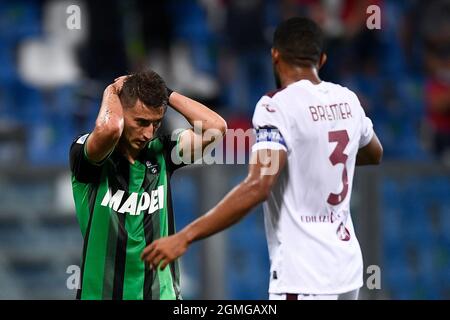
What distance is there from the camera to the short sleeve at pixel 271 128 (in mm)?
4543

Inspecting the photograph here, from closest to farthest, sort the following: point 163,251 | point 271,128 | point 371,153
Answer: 1. point 163,251
2. point 271,128
3. point 371,153

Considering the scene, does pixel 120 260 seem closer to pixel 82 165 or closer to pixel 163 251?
pixel 82 165

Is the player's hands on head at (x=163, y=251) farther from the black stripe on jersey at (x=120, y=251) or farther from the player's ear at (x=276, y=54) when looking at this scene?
the player's ear at (x=276, y=54)

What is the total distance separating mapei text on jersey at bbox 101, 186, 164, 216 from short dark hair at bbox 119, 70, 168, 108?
429 mm

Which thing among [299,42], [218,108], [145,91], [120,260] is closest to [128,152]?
[145,91]

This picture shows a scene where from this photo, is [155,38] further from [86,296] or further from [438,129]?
[86,296]

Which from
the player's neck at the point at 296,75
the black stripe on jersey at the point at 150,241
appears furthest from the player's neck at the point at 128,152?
the player's neck at the point at 296,75

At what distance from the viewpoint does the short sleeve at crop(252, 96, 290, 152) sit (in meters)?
4.54

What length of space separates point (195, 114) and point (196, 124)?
45 mm

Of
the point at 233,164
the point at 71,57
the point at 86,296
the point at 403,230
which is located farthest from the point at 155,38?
the point at 86,296

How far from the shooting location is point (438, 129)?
34.7 ft

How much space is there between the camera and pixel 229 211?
14.5ft

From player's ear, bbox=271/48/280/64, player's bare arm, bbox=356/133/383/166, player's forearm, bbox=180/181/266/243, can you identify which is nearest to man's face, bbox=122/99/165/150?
player's forearm, bbox=180/181/266/243
